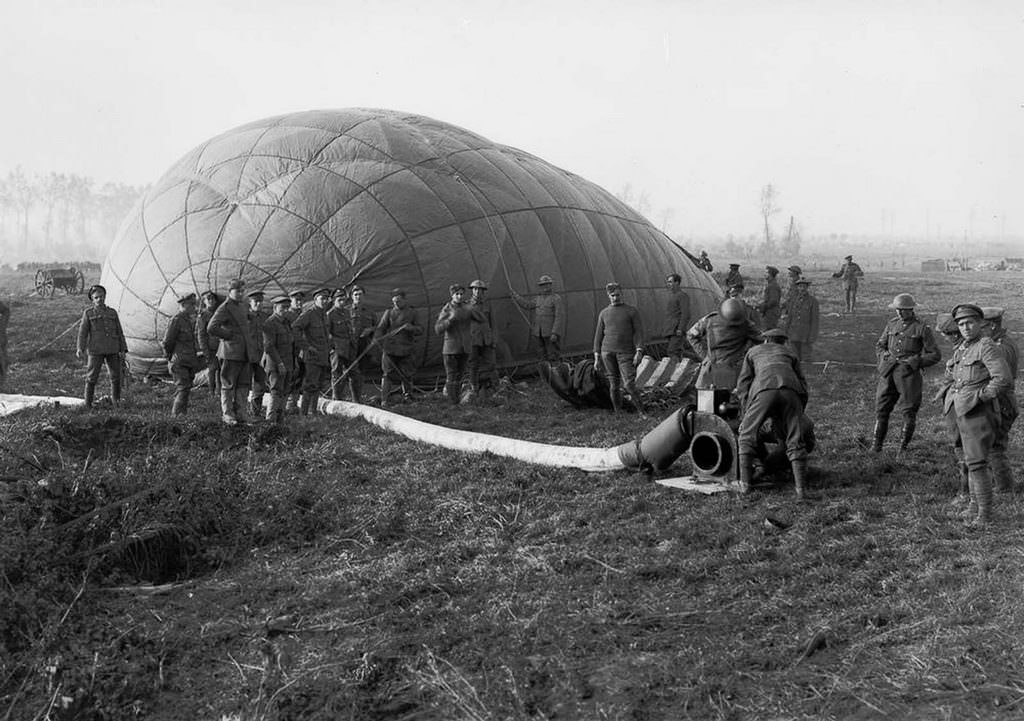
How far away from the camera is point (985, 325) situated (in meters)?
6.22

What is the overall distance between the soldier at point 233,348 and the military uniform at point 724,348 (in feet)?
15.0

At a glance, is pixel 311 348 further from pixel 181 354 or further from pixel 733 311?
pixel 733 311

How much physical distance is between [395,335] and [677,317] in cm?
432

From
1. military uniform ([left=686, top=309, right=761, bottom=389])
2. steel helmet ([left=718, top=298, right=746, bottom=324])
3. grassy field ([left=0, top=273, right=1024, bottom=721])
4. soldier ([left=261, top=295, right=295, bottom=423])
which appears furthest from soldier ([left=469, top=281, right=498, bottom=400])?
steel helmet ([left=718, top=298, right=746, bottom=324])

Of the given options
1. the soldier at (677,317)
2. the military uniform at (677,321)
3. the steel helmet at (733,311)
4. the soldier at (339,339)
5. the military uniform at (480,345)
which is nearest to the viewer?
the steel helmet at (733,311)

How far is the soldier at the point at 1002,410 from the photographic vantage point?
6156mm

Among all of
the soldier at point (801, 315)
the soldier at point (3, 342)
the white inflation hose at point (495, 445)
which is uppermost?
the soldier at point (801, 315)

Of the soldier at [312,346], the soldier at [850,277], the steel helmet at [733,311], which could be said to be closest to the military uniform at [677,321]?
the steel helmet at [733,311]

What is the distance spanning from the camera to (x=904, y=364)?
796cm

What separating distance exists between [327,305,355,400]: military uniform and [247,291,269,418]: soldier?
2.67 ft

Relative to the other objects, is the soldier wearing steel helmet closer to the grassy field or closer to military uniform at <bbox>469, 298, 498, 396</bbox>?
the grassy field

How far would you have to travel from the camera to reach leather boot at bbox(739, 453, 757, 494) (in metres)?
6.64

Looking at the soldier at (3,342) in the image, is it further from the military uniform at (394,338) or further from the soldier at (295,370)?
the military uniform at (394,338)

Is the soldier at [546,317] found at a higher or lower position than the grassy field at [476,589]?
higher
